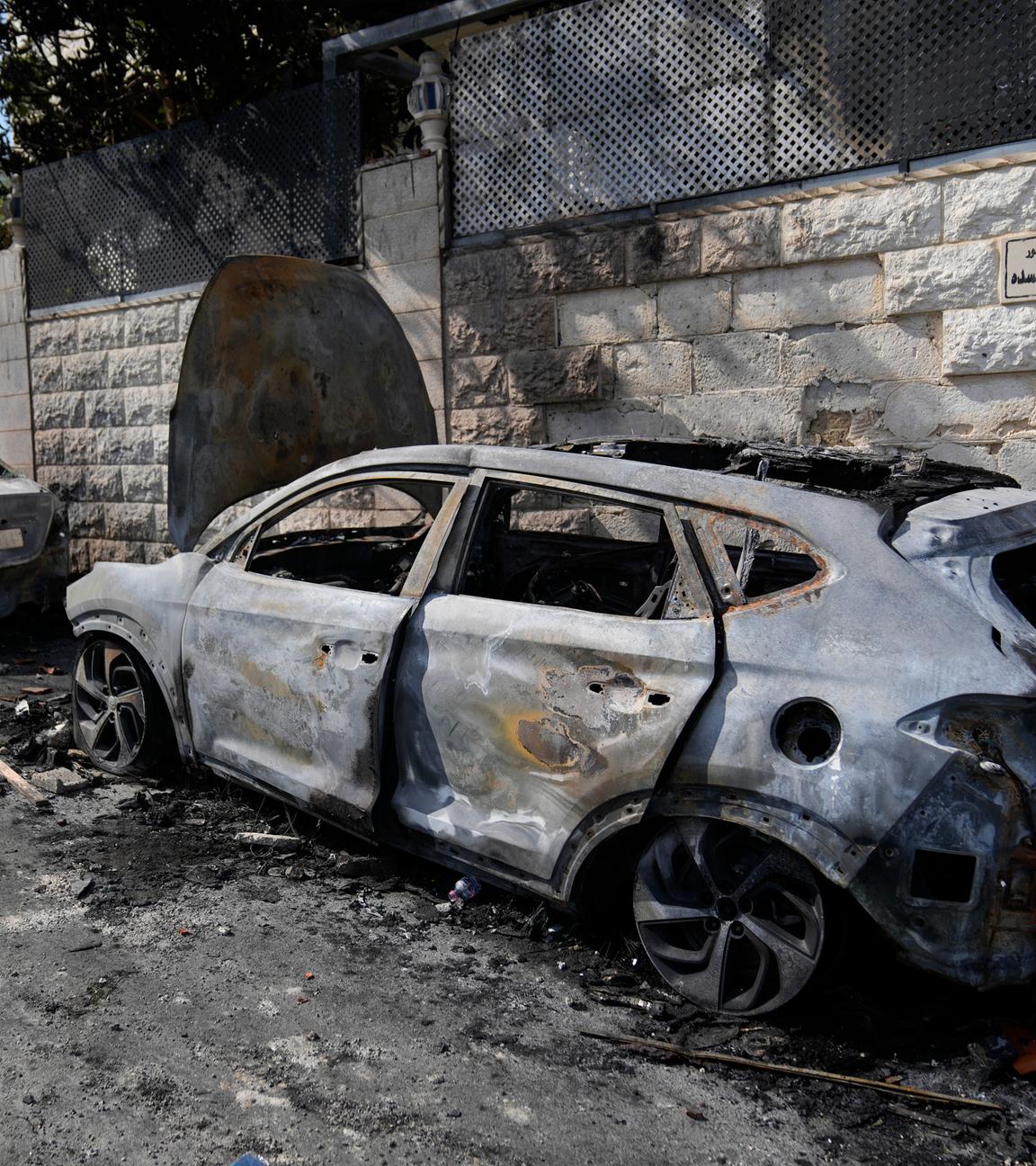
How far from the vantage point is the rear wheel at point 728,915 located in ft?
9.73

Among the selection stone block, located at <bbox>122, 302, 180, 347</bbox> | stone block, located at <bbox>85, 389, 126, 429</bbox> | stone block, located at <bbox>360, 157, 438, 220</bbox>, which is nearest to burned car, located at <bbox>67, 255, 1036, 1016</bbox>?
stone block, located at <bbox>360, 157, 438, 220</bbox>

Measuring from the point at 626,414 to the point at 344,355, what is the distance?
6.87 ft

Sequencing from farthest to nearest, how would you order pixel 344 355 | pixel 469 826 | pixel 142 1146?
pixel 344 355
pixel 469 826
pixel 142 1146

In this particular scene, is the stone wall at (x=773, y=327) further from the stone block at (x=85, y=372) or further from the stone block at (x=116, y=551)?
the stone block at (x=85, y=372)

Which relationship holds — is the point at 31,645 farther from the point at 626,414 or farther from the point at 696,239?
the point at 696,239

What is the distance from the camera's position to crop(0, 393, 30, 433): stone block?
11648 mm

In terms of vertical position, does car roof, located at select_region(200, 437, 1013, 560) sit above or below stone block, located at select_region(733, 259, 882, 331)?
below

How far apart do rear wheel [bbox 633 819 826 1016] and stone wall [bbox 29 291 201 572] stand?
8.06 m

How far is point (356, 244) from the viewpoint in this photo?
8805 millimetres

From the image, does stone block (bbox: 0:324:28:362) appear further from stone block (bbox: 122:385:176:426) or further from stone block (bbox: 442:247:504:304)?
stone block (bbox: 442:247:504:304)

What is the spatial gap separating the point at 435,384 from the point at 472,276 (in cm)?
Answer: 88

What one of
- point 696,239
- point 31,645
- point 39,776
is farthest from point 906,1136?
point 31,645

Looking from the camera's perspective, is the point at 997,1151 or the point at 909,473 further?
the point at 909,473

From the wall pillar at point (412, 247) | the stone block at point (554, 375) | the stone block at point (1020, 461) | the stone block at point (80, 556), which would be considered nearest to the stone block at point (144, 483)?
the stone block at point (80, 556)
